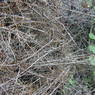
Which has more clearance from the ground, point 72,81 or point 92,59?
point 92,59

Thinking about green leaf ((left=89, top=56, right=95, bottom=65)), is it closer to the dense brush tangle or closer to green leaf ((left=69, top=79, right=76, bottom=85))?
the dense brush tangle

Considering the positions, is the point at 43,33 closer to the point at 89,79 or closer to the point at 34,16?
the point at 34,16

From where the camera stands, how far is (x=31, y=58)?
2.22 m

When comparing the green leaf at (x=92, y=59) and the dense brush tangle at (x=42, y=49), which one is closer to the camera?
the dense brush tangle at (x=42, y=49)

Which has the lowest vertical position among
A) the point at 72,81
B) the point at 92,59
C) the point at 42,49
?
the point at 72,81

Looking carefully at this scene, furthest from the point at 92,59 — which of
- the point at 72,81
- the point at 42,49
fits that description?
the point at 42,49

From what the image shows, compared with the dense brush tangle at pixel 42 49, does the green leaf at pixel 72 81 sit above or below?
below

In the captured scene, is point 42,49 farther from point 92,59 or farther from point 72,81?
point 92,59

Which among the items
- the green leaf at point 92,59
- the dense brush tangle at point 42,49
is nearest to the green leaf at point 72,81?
the dense brush tangle at point 42,49

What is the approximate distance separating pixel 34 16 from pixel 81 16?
2.13 ft

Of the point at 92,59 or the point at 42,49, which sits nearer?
the point at 42,49

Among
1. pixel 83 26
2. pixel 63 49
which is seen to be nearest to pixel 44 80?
pixel 63 49

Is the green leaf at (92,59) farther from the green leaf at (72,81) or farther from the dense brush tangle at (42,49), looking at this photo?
the green leaf at (72,81)

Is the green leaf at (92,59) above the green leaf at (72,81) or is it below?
above
